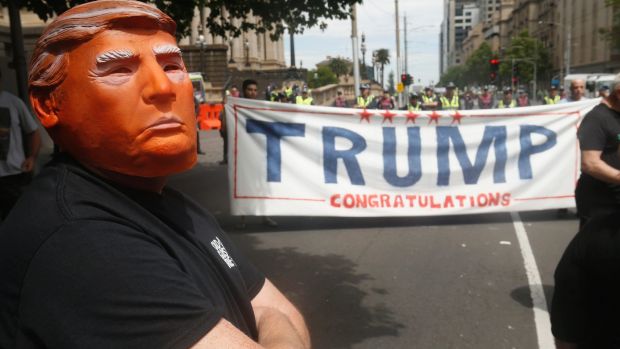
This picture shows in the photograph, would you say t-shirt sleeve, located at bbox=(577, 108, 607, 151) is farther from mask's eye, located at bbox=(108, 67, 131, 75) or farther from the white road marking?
mask's eye, located at bbox=(108, 67, 131, 75)

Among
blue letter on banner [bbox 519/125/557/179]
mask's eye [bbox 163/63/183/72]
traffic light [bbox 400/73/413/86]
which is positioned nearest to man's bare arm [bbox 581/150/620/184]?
mask's eye [bbox 163/63/183/72]

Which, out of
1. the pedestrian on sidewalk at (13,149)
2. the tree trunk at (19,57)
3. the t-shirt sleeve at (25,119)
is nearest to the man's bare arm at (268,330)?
the pedestrian on sidewalk at (13,149)

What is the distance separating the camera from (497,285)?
16.0ft

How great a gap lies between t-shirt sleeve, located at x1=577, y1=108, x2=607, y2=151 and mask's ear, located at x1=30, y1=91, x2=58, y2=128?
11.3 ft

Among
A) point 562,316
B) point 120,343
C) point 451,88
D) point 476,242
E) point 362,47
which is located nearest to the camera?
point 120,343

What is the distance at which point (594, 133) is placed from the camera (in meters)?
3.66

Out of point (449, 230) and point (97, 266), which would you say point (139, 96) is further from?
point (449, 230)

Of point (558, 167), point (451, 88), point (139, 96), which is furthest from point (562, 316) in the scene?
point (451, 88)

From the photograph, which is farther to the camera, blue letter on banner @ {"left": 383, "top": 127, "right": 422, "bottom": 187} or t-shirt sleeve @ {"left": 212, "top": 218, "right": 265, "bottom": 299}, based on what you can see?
blue letter on banner @ {"left": 383, "top": 127, "right": 422, "bottom": 187}

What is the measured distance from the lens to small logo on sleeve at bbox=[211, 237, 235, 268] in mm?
1310

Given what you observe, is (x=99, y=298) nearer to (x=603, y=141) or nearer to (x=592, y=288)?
(x=592, y=288)

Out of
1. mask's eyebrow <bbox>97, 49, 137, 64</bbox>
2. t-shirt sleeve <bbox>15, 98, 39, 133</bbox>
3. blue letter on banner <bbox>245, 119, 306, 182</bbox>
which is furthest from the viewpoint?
blue letter on banner <bbox>245, 119, 306, 182</bbox>

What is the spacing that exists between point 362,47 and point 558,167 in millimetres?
46338

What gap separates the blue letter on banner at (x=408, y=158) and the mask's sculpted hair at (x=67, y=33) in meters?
6.08
